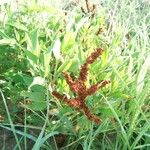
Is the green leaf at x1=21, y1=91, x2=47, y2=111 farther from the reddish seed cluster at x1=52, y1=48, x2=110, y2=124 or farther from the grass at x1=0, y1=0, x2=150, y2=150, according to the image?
the reddish seed cluster at x1=52, y1=48, x2=110, y2=124

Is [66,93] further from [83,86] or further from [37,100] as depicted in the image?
[83,86]

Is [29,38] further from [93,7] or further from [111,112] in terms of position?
[93,7]

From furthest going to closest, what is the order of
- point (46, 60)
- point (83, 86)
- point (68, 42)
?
point (68, 42) → point (46, 60) → point (83, 86)

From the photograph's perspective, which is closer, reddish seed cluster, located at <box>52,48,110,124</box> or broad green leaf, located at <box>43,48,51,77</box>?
reddish seed cluster, located at <box>52,48,110,124</box>

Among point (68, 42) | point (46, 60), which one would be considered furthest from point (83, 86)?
point (68, 42)

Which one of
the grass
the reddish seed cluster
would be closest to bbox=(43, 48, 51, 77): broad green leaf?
the grass

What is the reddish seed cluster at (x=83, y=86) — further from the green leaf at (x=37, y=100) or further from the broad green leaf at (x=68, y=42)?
the broad green leaf at (x=68, y=42)

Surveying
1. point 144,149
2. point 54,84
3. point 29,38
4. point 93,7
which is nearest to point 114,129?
point 144,149

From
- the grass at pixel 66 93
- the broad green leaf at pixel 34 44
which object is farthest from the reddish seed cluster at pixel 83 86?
the broad green leaf at pixel 34 44

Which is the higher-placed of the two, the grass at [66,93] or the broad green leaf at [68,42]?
the broad green leaf at [68,42]

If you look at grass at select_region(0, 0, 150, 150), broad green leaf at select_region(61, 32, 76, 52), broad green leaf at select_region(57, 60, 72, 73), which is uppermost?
broad green leaf at select_region(61, 32, 76, 52)

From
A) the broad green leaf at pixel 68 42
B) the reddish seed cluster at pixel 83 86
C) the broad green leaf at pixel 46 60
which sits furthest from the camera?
the broad green leaf at pixel 68 42
